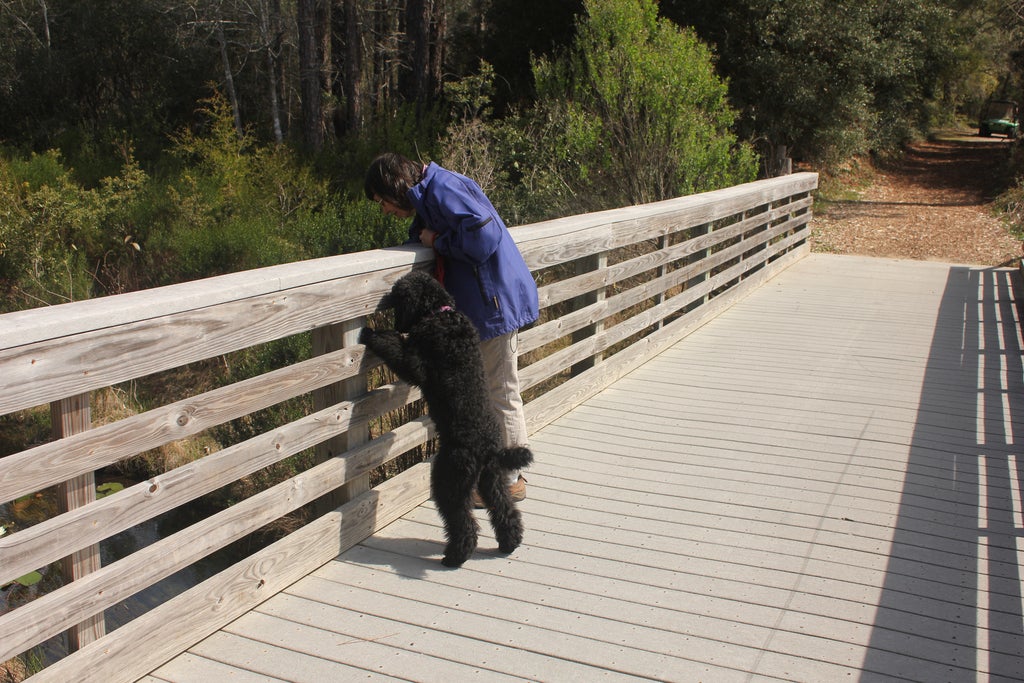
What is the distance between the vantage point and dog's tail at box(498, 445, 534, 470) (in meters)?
3.59

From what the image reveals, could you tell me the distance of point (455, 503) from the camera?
363 cm

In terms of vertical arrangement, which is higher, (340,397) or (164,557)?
(340,397)

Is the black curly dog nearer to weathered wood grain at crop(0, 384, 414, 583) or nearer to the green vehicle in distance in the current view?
weathered wood grain at crop(0, 384, 414, 583)

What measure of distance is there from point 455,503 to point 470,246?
1057mm

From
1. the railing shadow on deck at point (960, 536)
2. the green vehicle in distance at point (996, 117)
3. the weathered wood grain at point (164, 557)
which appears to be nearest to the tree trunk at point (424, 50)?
the railing shadow on deck at point (960, 536)

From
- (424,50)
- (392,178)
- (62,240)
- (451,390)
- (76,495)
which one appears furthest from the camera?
(424,50)

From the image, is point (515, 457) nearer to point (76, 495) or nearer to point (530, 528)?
point (530, 528)

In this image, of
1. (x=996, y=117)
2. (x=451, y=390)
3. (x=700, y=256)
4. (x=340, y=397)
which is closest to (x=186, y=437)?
(x=340, y=397)

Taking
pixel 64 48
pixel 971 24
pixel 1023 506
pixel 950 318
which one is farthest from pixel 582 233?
pixel 971 24

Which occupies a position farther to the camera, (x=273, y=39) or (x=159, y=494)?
(x=273, y=39)

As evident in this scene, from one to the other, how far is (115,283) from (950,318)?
911cm

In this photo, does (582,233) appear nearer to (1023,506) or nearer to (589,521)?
(589,521)

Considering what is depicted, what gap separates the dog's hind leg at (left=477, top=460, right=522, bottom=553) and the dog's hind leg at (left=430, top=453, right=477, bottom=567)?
0.21 ft

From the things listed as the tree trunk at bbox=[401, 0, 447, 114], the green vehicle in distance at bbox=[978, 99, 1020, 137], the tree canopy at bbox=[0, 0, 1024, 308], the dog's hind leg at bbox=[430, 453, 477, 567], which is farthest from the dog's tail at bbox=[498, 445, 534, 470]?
the green vehicle in distance at bbox=[978, 99, 1020, 137]
